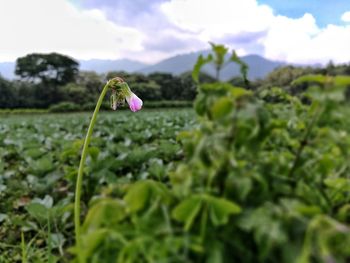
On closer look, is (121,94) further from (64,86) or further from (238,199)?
(64,86)

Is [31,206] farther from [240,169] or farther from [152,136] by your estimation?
[152,136]

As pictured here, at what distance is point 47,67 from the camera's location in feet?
237

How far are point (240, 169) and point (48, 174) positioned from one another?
3.60m

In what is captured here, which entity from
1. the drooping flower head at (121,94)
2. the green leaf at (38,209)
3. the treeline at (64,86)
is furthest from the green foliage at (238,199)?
the treeline at (64,86)

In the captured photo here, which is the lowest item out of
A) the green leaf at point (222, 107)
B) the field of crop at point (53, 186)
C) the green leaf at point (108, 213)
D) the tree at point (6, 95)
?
the tree at point (6, 95)

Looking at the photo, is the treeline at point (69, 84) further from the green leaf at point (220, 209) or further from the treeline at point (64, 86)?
the green leaf at point (220, 209)

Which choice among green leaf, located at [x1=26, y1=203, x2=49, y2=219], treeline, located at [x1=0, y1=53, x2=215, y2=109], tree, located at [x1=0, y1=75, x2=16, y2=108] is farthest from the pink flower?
tree, located at [x1=0, y1=75, x2=16, y2=108]

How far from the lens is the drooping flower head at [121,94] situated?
6.84 ft

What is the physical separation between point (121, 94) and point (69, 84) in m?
61.1

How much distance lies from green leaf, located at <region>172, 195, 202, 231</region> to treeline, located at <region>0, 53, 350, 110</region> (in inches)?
1809

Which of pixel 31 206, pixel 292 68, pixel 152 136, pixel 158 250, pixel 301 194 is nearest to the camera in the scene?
pixel 158 250

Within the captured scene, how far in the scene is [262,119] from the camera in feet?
2.51

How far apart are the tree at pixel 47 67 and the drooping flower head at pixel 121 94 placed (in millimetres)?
69508

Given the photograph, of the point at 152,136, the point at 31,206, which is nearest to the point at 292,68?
the point at 152,136
